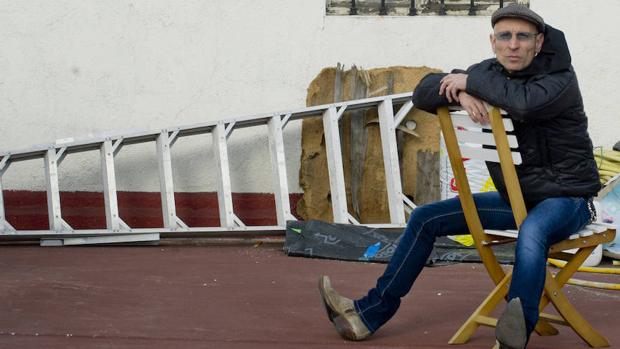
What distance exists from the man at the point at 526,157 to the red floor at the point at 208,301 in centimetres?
55

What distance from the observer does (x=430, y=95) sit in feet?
16.4

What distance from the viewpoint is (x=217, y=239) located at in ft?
29.5

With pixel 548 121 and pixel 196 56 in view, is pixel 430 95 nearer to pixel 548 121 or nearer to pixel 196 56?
pixel 548 121

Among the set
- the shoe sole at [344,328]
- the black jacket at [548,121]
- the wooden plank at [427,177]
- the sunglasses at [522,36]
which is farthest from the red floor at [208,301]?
the sunglasses at [522,36]

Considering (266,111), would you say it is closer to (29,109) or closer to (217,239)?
(217,239)

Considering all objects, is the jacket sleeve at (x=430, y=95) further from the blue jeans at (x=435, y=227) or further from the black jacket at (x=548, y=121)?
the blue jeans at (x=435, y=227)

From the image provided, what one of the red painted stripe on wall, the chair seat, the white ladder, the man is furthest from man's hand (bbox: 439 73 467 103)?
the red painted stripe on wall

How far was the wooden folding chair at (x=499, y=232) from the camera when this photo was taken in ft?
15.8

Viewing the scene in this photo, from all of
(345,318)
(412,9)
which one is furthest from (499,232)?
(412,9)

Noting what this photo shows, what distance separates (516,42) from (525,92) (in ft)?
0.88

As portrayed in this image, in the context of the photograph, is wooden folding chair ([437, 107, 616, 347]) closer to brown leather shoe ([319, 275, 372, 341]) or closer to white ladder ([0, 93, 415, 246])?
brown leather shoe ([319, 275, 372, 341])

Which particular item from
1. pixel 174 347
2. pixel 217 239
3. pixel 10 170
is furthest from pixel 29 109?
pixel 174 347

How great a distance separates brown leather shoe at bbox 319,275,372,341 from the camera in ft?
17.2

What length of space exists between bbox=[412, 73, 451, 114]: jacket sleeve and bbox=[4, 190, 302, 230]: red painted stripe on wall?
4221 mm
